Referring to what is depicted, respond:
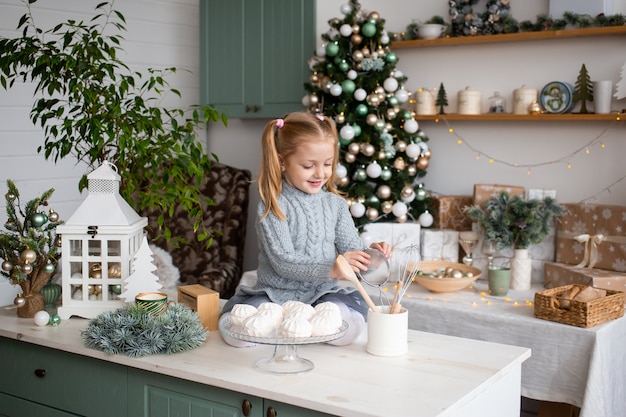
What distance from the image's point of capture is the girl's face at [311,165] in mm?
2451

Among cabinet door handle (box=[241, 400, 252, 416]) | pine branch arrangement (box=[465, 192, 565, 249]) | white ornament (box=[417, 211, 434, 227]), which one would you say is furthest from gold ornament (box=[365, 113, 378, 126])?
cabinet door handle (box=[241, 400, 252, 416])

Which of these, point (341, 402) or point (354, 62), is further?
point (354, 62)

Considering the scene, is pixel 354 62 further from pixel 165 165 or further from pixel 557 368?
pixel 557 368

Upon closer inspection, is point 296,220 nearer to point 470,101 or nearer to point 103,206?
point 103,206

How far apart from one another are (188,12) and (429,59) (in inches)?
71.4

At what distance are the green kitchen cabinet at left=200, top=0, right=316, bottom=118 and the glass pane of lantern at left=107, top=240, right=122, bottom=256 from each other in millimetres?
2005

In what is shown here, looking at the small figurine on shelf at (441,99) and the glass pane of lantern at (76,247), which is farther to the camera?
the small figurine on shelf at (441,99)

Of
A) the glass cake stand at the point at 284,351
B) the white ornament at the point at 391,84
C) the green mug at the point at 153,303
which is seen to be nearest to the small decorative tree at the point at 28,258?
the green mug at the point at 153,303

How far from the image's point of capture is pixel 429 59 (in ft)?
13.5

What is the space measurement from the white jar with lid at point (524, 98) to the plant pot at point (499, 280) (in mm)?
811

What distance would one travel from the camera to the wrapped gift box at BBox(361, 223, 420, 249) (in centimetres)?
375

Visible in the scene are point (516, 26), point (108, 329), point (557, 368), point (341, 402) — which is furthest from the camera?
point (516, 26)

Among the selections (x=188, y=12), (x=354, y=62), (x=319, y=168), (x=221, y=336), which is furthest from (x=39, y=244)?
(x=188, y=12)

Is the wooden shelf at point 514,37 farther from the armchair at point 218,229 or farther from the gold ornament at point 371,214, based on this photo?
the armchair at point 218,229
